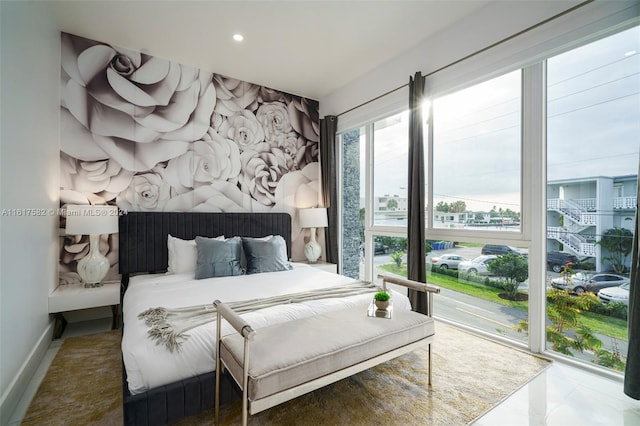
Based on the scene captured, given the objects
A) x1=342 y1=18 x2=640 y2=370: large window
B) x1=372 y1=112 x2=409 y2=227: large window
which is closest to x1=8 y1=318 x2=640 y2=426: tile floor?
x1=342 y1=18 x2=640 y2=370: large window

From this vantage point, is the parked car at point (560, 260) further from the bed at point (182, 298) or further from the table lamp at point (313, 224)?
the table lamp at point (313, 224)

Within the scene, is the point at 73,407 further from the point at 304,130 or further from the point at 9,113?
the point at 304,130

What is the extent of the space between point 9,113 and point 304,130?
3.40 metres

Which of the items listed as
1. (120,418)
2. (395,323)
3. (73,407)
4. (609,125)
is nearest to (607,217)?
(609,125)

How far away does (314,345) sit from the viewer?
1574 mm

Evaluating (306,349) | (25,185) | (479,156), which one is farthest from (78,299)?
(479,156)

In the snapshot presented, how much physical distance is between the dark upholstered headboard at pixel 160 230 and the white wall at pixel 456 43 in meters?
2.35

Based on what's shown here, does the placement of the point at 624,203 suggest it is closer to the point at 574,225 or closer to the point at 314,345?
the point at 574,225

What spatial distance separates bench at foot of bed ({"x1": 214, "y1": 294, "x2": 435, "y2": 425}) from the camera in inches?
53.0

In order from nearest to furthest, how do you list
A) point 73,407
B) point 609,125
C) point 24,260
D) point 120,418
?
1. point 120,418
2. point 73,407
3. point 24,260
4. point 609,125

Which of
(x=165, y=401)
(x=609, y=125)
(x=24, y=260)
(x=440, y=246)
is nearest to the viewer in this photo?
(x=165, y=401)

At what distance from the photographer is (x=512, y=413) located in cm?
180

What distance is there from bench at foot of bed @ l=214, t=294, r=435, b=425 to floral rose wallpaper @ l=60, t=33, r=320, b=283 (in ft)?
8.30

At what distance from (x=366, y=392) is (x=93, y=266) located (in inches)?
113
